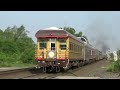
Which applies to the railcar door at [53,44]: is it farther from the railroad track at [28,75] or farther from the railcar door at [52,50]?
the railroad track at [28,75]

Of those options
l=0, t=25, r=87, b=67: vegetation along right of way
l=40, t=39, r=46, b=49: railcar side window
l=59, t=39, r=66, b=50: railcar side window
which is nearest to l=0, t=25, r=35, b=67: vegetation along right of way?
l=0, t=25, r=87, b=67: vegetation along right of way

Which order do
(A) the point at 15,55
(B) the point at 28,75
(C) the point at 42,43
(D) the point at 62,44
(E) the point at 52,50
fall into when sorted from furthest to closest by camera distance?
(A) the point at 15,55
(C) the point at 42,43
(D) the point at 62,44
(E) the point at 52,50
(B) the point at 28,75

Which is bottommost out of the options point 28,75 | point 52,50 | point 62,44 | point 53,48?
point 28,75

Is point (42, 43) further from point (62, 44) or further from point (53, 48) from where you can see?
point (62, 44)

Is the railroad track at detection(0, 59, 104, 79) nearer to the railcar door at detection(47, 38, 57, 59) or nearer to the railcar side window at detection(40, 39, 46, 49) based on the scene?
the railcar door at detection(47, 38, 57, 59)

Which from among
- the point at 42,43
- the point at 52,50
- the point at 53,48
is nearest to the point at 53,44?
the point at 53,48

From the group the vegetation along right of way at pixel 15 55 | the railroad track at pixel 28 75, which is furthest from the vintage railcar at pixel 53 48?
the vegetation along right of way at pixel 15 55

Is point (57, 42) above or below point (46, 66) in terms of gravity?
above
